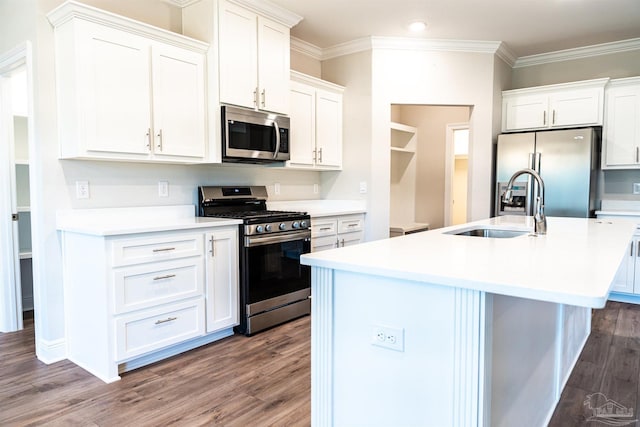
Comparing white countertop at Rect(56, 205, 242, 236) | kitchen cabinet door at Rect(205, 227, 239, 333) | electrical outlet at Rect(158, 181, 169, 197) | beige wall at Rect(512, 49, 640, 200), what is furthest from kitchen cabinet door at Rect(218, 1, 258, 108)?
beige wall at Rect(512, 49, 640, 200)

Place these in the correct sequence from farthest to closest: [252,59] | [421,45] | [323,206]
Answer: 1. [323,206]
2. [421,45]
3. [252,59]

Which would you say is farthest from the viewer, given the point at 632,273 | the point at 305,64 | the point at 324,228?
the point at 305,64

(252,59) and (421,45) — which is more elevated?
(421,45)

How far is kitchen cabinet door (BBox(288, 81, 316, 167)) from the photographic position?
3998 mm

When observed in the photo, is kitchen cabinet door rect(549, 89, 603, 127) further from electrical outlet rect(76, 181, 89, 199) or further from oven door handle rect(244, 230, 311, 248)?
electrical outlet rect(76, 181, 89, 199)

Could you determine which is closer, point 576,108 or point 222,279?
point 222,279

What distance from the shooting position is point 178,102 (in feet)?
9.84

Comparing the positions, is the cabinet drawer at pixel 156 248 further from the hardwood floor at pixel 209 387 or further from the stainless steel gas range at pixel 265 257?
the hardwood floor at pixel 209 387

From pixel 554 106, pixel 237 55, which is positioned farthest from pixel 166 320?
pixel 554 106

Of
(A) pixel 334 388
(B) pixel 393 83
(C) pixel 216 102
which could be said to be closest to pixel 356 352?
(A) pixel 334 388

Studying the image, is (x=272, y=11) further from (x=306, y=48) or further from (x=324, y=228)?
(x=324, y=228)

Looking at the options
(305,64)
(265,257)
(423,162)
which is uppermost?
(305,64)

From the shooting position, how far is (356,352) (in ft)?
4.96

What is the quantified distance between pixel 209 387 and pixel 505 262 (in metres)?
1.74
